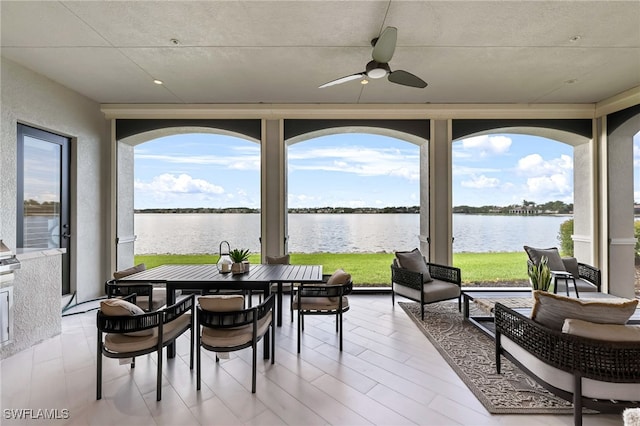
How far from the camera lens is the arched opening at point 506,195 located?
6.66 metres

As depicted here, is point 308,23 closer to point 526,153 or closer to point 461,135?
point 461,135

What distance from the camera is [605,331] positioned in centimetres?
154

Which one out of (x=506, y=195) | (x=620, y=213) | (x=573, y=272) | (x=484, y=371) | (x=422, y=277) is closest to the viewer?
(x=484, y=371)

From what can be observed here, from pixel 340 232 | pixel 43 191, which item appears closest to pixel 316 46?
pixel 43 191

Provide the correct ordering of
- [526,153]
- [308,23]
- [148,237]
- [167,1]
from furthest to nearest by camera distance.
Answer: [148,237]
[526,153]
[308,23]
[167,1]

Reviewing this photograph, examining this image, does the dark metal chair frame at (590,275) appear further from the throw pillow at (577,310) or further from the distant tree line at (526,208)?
the distant tree line at (526,208)

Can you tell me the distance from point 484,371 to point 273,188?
3.68 m

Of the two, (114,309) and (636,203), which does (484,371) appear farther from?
(636,203)

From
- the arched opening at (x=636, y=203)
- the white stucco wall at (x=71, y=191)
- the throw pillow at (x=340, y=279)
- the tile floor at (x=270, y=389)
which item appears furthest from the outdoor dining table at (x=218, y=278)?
the arched opening at (x=636, y=203)

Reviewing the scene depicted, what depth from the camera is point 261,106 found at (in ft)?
14.9

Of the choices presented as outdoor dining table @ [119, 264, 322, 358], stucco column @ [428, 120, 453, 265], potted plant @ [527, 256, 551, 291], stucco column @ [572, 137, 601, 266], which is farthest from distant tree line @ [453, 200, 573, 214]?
outdoor dining table @ [119, 264, 322, 358]

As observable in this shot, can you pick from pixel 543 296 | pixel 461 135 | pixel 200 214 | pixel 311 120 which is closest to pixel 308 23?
pixel 311 120

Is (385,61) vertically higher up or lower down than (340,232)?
higher up

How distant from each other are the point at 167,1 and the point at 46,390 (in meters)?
3.30
